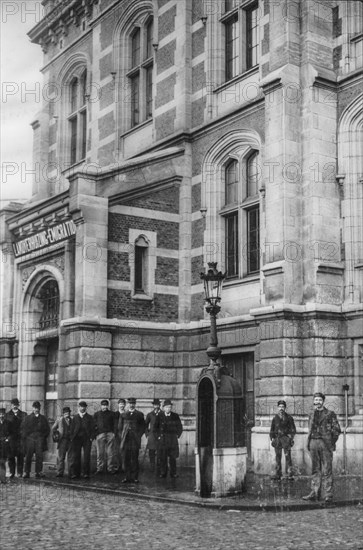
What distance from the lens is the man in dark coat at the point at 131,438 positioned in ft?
56.9

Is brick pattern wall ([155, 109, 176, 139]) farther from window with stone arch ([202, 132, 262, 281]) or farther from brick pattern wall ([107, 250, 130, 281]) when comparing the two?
brick pattern wall ([107, 250, 130, 281])

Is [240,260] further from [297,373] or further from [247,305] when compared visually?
[297,373]

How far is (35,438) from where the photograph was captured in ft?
61.8

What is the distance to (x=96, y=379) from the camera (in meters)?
20.8

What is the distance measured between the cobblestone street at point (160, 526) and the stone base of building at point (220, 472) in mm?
978

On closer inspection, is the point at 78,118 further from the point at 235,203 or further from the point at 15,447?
the point at 15,447

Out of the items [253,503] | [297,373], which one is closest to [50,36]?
[297,373]

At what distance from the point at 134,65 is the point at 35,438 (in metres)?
13.5

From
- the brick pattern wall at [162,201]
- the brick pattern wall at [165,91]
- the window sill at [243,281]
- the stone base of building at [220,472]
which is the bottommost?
the stone base of building at [220,472]

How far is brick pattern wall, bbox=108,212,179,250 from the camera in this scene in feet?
71.3

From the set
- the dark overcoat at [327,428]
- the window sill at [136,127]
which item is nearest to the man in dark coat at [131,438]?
→ the dark overcoat at [327,428]

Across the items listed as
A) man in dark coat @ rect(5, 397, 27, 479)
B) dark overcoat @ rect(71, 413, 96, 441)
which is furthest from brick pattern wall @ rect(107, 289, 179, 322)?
man in dark coat @ rect(5, 397, 27, 479)

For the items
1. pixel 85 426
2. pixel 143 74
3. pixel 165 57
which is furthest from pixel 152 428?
pixel 143 74

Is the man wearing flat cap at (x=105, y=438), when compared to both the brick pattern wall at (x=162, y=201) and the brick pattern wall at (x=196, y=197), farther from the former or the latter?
the brick pattern wall at (x=196, y=197)
